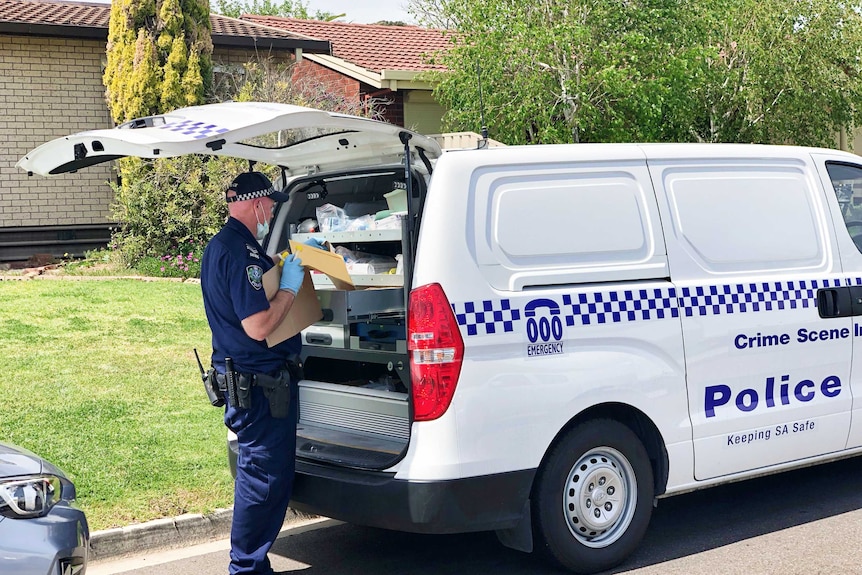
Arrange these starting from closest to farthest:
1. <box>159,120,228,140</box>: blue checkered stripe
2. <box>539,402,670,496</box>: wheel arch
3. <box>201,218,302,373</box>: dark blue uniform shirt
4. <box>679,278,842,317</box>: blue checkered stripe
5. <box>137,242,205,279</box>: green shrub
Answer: <box>159,120,228,140</box>: blue checkered stripe, <box>201,218,302,373</box>: dark blue uniform shirt, <box>539,402,670,496</box>: wheel arch, <box>679,278,842,317</box>: blue checkered stripe, <box>137,242,205,279</box>: green shrub

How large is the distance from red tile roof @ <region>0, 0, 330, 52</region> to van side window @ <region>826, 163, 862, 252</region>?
43.7 ft

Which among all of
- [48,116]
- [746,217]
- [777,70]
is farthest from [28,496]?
[48,116]

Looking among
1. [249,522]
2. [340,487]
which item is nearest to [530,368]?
[340,487]

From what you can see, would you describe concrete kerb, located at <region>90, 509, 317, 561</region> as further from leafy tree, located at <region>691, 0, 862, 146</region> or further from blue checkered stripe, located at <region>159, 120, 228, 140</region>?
leafy tree, located at <region>691, 0, 862, 146</region>

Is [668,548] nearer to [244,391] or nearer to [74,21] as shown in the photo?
[244,391]

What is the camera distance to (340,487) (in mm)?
4621

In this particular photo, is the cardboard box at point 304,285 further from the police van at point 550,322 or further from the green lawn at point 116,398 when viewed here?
the green lawn at point 116,398

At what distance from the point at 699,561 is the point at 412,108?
14.8 meters

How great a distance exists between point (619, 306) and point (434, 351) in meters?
0.96

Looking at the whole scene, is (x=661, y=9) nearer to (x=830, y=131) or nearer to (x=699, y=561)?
(x=830, y=131)

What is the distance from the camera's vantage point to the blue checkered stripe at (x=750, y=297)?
16.5 feet

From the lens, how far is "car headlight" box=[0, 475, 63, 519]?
3.72 meters

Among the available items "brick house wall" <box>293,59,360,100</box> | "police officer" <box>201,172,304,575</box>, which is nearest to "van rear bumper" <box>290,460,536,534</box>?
"police officer" <box>201,172,304,575</box>

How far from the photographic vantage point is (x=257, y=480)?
459 centimetres
